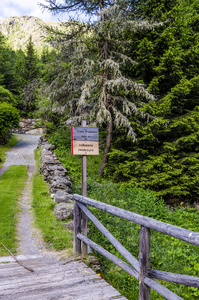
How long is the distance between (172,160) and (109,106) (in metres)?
4.24

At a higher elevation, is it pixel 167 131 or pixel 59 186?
pixel 167 131

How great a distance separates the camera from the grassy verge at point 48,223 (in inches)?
212

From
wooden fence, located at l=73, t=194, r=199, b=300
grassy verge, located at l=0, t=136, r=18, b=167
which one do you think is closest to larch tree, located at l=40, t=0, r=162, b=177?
grassy verge, located at l=0, t=136, r=18, b=167

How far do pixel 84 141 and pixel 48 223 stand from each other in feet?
10.4

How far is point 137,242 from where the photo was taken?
5.37 m

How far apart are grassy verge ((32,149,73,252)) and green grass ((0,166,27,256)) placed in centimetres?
69

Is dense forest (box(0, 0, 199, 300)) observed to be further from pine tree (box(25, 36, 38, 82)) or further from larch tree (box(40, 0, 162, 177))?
pine tree (box(25, 36, 38, 82))

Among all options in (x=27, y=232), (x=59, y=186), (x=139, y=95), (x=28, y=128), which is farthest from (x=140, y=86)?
(x=28, y=128)

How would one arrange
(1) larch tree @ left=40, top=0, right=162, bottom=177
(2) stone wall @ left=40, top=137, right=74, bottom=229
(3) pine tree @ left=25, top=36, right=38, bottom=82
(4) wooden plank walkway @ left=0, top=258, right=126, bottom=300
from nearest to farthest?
(4) wooden plank walkway @ left=0, top=258, right=126, bottom=300, (2) stone wall @ left=40, top=137, right=74, bottom=229, (1) larch tree @ left=40, top=0, right=162, bottom=177, (3) pine tree @ left=25, top=36, right=38, bottom=82

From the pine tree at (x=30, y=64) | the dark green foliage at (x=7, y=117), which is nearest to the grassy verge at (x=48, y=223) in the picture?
the dark green foliage at (x=7, y=117)

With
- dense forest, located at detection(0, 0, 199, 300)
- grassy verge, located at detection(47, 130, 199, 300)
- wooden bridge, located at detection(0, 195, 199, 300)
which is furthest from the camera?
dense forest, located at detection(0, 0, 199, 300)

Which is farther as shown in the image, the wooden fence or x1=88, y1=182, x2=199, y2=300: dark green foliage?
x1=88, y1=182, x2=199, y2=300: dark green foliage

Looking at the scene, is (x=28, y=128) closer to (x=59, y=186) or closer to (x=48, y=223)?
(x=59, y=186)

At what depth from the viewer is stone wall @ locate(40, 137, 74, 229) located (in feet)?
22.9
